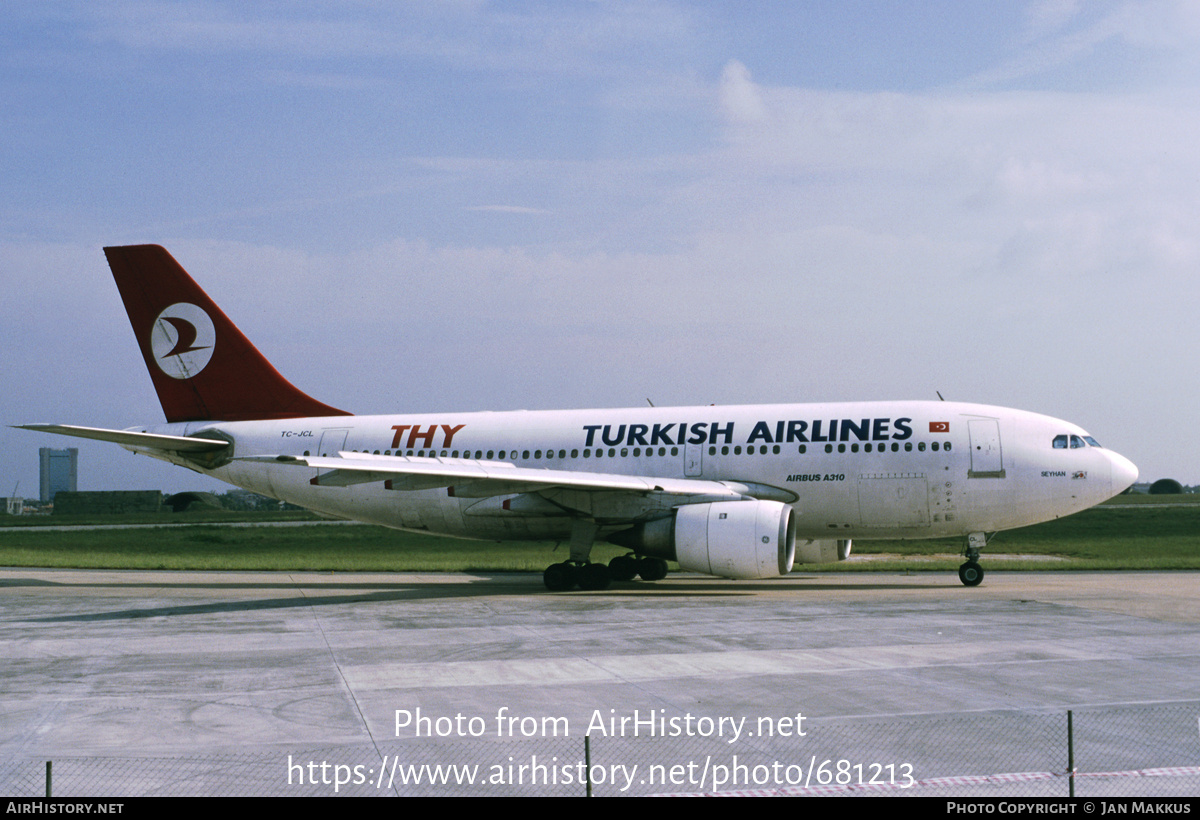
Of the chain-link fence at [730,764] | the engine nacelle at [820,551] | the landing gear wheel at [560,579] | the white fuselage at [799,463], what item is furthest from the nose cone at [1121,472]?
the chain-link fence at [730,764]

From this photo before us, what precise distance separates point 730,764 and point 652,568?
16742 millimetres

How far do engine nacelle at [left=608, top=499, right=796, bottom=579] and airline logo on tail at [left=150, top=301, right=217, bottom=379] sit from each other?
1365 cm

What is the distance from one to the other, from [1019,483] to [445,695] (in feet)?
50.9

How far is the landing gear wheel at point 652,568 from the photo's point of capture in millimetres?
24766

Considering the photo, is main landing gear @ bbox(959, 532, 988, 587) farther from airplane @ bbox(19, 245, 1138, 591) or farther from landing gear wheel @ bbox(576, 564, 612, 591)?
landing gear wheel @ bbox(576, 564, 612, 591)

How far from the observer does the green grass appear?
101ft

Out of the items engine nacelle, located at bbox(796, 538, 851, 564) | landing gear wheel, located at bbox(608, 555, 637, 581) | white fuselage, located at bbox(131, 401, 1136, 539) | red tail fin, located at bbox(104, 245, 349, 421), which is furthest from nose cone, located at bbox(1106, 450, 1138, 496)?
red tail fin, located at bbox(104, 245, 349, 421)

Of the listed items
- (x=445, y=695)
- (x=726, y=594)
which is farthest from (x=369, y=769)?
(x=726, y=594)

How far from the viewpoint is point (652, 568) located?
2478 centimetres

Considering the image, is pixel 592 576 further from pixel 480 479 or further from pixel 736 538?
pixel 736 538

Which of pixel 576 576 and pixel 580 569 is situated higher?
pixel 580 569

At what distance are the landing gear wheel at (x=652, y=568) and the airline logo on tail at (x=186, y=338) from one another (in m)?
12.4

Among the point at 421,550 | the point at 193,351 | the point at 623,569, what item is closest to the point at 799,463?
the point at 623,569
